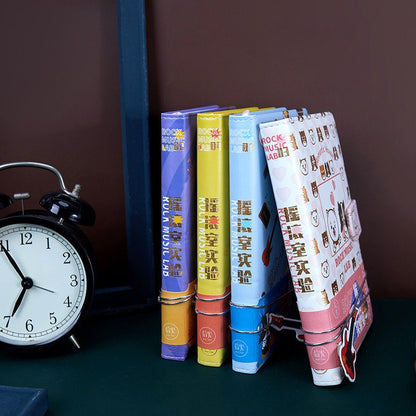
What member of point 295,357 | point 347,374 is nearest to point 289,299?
point 295,357

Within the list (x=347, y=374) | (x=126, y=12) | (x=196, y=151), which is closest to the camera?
(x=347, y=374)

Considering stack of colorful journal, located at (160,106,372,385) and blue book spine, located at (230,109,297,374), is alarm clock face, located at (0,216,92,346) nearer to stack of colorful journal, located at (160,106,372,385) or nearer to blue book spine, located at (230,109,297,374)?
stack of colorful journal, located at (160,106,372,385)

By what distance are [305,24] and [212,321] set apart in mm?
582

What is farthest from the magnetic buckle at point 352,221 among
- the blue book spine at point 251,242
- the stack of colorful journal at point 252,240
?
the blue book spine at point 251,242

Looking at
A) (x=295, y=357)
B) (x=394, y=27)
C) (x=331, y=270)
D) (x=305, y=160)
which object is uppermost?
(x=394, y=27)

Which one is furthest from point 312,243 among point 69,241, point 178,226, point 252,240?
point 69,241

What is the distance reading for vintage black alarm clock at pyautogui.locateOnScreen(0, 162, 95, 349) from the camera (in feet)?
3.38

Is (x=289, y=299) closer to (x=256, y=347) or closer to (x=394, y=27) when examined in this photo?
(x=256, y=347)

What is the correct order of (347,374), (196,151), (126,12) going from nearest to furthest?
(347,374) → (196,151) → (126,12)

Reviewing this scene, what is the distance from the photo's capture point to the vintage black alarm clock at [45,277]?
1030 millimetres

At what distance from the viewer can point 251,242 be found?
97 cm

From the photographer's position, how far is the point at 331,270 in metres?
0.96

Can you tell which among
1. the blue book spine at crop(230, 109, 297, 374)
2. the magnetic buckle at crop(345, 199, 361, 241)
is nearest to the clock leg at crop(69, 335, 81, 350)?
the blue book spine at crop(230, 109, 297, 374)

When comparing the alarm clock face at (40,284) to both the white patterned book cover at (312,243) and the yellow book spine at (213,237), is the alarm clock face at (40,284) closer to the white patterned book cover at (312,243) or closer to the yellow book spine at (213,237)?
the yellow book spine at (213,237)
